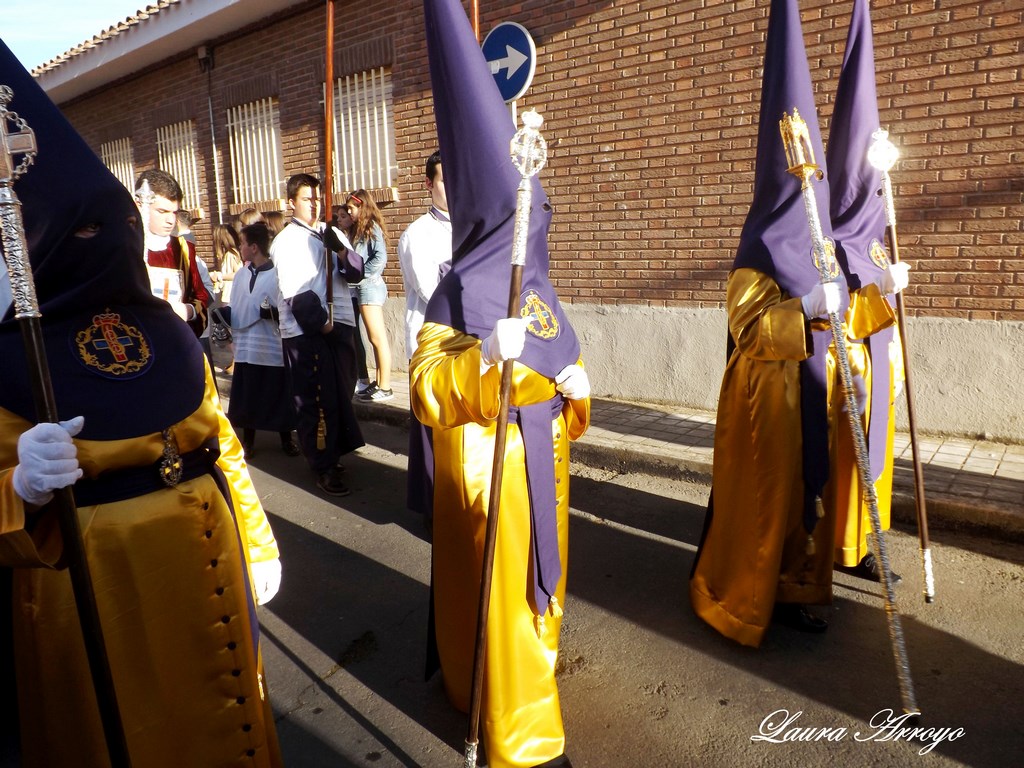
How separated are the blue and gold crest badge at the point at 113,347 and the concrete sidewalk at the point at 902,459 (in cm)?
411

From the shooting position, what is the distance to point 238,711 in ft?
6.45

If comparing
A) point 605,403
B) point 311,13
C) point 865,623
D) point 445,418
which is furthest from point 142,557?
point 311,13

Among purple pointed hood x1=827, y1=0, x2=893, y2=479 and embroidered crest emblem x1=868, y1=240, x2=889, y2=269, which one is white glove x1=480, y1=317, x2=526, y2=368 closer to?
purple pointed hood x1=827, y1=0, x2=893, y2=479

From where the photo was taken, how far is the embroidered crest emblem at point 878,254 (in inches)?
139

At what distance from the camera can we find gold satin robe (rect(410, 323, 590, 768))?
228 centimetres

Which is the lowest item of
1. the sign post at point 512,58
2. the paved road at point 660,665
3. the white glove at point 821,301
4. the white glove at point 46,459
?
the paved road at point 660,665

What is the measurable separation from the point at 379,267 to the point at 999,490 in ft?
19.2

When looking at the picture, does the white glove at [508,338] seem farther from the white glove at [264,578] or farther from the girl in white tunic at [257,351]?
the girl in white tunic at [257,351]

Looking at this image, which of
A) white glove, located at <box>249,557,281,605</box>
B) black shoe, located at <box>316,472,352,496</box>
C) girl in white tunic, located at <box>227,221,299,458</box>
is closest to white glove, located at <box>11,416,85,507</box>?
white glove, located at <box>249,557,281,605</box>

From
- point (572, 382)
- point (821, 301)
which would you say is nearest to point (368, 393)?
point (572, 382)

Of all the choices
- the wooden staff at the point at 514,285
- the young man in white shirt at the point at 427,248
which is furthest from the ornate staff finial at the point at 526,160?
the young man in white shirt at the point at 427,248
